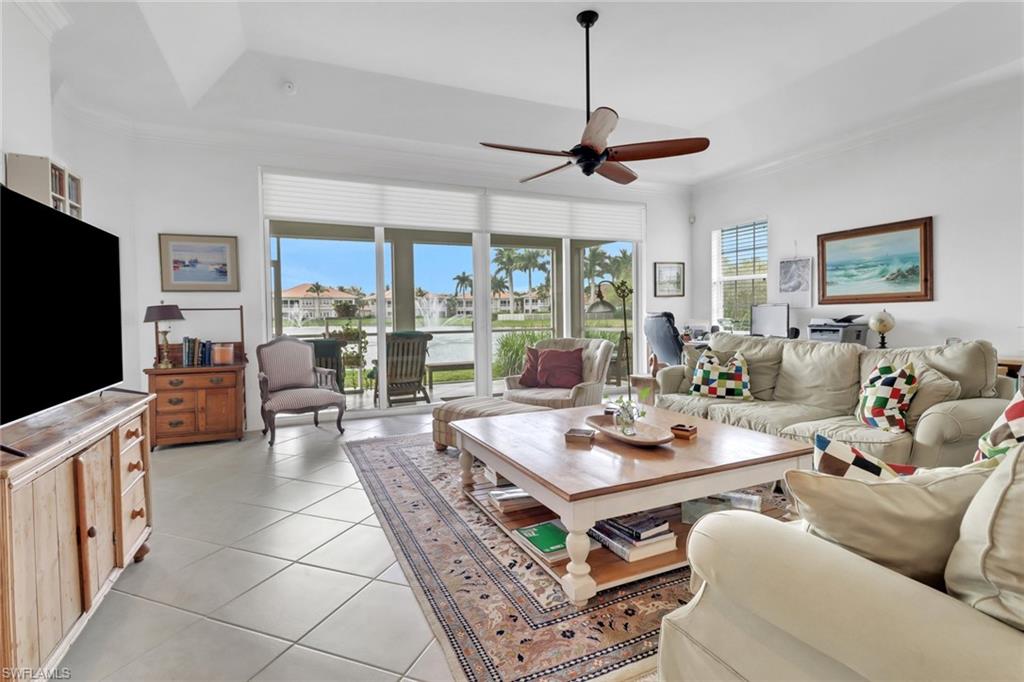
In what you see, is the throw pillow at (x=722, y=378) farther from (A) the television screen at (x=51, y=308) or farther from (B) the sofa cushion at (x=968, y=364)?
(A) the television screen at (x=51, y=308)

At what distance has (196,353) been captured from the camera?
4.29 metres

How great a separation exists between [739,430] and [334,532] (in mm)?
2139

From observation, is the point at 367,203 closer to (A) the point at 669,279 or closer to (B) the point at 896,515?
(A) the point at 669,279

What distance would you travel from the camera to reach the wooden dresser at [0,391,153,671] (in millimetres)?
1253

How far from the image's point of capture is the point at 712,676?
1.07m

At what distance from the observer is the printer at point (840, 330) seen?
4621 mm

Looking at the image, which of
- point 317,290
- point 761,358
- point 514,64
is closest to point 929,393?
point 761,358

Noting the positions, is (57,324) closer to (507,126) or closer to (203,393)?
(203,393)

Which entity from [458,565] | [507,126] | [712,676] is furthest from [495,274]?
[712,676]

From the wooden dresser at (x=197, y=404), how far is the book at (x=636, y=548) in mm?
3515

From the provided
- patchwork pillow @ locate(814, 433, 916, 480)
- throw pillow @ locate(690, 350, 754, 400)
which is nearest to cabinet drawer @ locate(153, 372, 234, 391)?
throw pillow @ locate(690, 350, 754, 400)

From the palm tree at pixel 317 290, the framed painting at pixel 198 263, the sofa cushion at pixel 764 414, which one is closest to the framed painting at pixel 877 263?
the sofa cushion at pixel 764 414

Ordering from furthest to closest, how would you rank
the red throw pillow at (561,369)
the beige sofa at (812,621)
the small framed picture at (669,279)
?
1. the small framed picture at (669,279)
2. the red throw pillow at (561,369)
3. the beige sofa at (812,621)

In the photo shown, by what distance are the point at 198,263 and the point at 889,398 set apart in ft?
17.4
